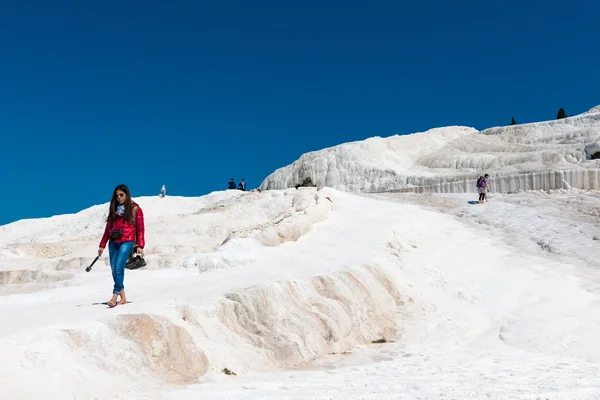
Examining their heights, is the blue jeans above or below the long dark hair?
below

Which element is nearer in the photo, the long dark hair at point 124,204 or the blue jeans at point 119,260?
the blue jeans at point 119,260

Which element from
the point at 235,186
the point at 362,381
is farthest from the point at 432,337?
the point at 235,186

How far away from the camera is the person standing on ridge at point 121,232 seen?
835 centimetres

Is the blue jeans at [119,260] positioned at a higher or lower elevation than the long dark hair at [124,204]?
lower

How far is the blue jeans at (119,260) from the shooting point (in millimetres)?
8305

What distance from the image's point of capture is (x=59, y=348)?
5.99 metres

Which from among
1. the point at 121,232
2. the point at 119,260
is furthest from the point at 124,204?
the point at 119,260

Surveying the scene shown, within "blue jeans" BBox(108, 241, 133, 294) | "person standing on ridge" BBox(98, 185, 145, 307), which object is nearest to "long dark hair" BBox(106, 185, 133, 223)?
"person standing on ridge" BBox(98, 185, 145, 307)

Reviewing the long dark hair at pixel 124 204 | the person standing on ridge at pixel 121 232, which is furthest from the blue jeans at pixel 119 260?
the long dark hair at pixel 124 204

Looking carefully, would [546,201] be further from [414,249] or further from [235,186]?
[235,186]

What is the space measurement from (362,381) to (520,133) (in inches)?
1587

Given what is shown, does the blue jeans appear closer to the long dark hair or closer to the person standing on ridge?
the person standing on ridge

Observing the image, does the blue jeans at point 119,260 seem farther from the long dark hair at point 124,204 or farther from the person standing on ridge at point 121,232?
the long dark hair at point 124,204

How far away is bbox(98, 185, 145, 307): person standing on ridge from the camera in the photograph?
8.35 meters
